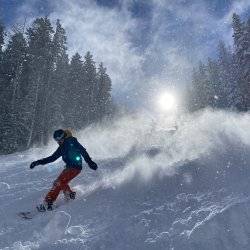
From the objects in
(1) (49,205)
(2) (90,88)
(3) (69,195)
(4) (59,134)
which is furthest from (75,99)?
(1) (49,205)

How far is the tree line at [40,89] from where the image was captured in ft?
123

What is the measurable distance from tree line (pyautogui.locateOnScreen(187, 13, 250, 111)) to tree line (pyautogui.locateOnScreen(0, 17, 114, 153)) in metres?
20.4

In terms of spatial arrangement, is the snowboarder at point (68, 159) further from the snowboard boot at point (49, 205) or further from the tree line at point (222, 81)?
the tree line at point (222, 81)

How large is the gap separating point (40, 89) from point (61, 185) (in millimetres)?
36983

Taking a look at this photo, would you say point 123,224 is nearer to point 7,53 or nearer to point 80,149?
point 80,149

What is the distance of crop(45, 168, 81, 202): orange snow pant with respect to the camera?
26.6ft

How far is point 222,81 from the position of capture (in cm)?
7362

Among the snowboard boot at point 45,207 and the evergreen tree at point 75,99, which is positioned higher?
the evergreen tree at point 75,99

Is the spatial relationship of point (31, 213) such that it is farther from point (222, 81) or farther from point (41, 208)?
point (222, 81)

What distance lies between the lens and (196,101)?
71125 millimetres

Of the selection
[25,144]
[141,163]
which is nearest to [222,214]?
[141,163]

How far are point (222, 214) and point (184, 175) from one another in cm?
216

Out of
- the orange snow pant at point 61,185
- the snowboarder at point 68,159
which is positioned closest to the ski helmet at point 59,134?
the snowboarder at point 68,159

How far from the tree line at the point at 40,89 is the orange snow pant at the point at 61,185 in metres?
26.5
